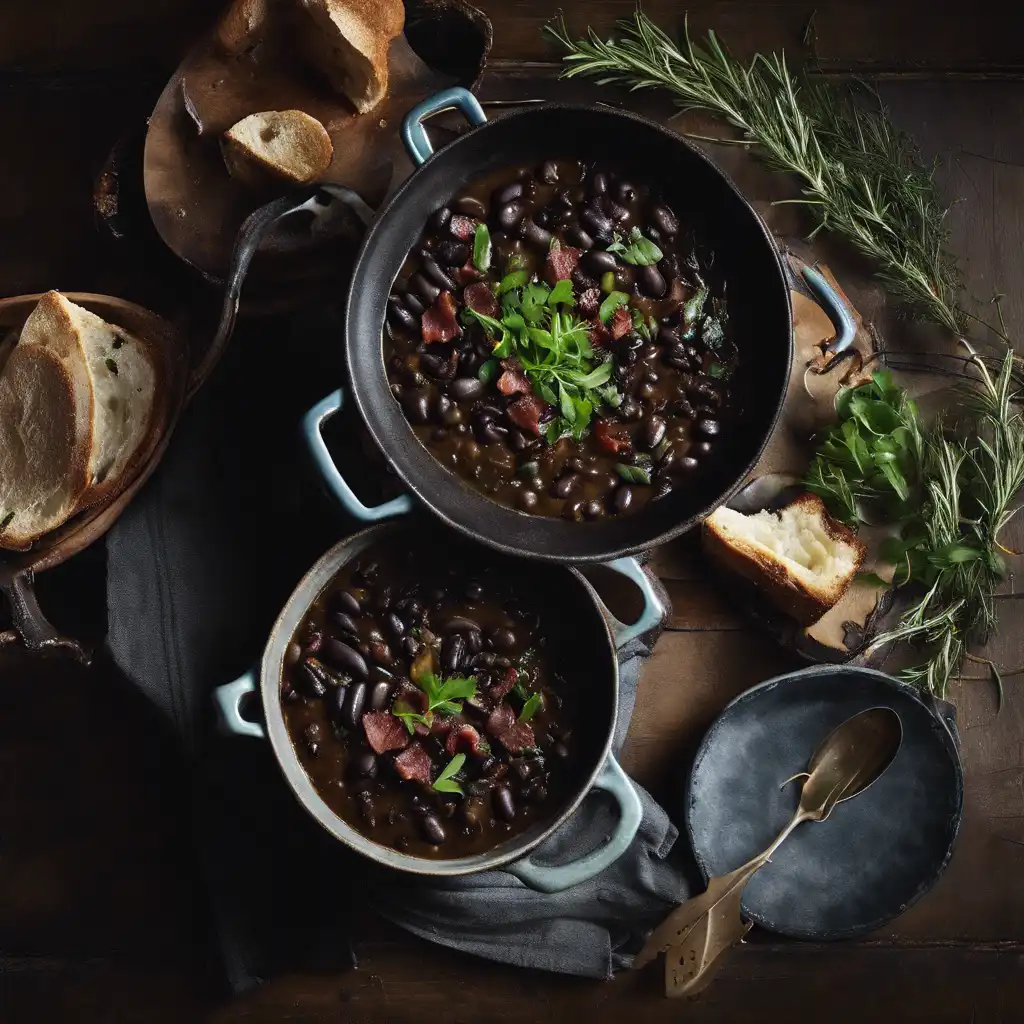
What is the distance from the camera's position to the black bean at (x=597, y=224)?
8.35ft

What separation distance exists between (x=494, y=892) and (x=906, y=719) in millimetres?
1191

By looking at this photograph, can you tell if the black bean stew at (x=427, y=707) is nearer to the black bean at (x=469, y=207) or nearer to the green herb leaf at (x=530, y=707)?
the green herb leaf at (x=530, y=707)

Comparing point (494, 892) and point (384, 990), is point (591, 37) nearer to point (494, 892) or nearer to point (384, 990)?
point (494, 892)

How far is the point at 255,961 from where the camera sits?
9.32ft

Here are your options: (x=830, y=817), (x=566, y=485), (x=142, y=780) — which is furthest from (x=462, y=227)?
(x=830, y=817)

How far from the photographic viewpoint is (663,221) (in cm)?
259

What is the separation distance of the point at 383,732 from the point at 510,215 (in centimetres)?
123

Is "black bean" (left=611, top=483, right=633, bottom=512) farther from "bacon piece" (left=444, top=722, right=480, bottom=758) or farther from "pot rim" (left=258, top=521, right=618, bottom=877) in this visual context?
"bacon piece" (left=444, top=722, right=480, bottom=758)

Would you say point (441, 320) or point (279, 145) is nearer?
point (441, 320)

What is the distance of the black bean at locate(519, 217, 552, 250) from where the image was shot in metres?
2.53

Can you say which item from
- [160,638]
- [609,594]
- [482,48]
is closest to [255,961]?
[160,638]

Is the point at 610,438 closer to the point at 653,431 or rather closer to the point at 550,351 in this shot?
the point at 653,431

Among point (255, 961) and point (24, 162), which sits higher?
point (24, 162)

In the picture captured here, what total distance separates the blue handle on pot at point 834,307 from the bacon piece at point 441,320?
928 mm
